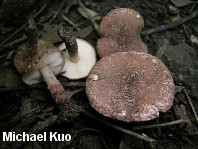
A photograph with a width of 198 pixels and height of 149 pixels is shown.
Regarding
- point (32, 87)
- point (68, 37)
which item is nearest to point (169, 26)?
point (68, 37)

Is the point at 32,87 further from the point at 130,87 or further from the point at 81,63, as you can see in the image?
the point at 130,87

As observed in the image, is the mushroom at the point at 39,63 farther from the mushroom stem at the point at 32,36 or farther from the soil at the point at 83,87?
the soil at the point at 83,87

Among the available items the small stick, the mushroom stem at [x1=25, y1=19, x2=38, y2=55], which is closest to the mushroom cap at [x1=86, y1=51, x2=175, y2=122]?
the small stick

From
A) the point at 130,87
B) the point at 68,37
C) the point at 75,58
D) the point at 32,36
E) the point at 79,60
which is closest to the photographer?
the point at 130,87

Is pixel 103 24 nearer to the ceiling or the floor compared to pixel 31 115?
nearer to the ceiling

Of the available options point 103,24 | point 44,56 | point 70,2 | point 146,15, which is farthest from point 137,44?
Result: point 70,2

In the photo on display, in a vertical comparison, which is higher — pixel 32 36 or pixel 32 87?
pixel 32 36

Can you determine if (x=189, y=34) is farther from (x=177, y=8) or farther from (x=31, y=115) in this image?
(x=31, y=115)
